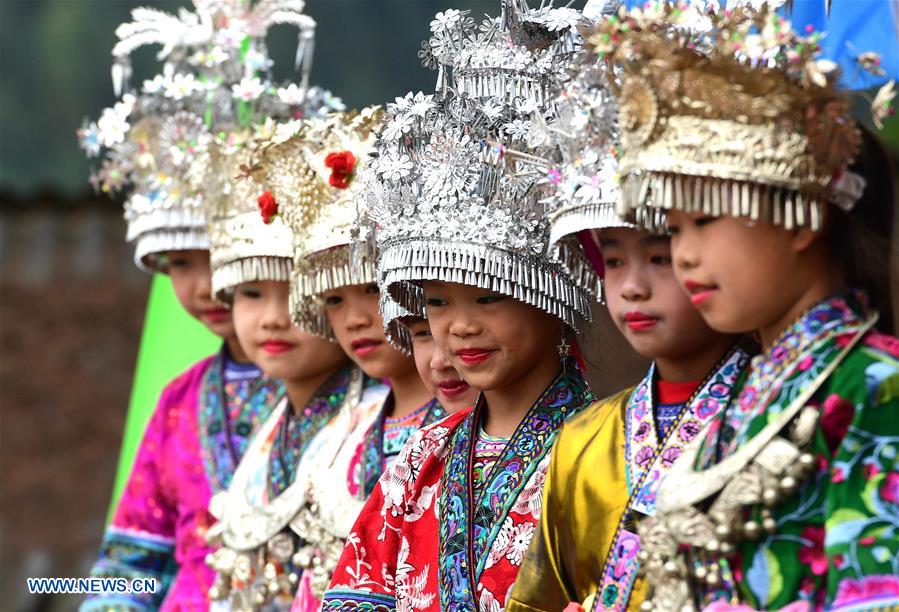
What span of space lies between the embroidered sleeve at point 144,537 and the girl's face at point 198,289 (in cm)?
39

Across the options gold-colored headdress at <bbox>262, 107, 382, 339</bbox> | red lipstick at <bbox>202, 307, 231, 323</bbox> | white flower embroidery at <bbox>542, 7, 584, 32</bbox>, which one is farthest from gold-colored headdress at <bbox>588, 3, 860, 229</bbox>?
red lipstick at <bbox>202, 307, 231, 323</bbox>

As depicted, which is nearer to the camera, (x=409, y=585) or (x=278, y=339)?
(x=409, y=585)

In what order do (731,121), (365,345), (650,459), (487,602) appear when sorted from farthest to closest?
(365,345) < (487,602) < (650,459) < (731,121)

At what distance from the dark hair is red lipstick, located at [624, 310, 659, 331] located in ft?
1.22

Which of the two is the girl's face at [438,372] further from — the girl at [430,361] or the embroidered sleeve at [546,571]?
the embroidered sleeve at [546,571]

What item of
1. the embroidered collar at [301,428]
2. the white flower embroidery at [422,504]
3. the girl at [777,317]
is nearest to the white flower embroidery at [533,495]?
the white flower embroidery at [422,504]

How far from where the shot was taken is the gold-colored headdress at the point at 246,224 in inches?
168

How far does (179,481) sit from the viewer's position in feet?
15.9

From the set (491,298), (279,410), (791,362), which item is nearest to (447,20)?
(491,298)

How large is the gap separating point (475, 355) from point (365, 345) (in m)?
0.74

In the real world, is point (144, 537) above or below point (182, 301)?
below

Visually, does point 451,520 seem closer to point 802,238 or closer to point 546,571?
point 546,571

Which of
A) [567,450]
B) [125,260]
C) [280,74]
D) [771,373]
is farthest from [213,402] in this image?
[125,260]

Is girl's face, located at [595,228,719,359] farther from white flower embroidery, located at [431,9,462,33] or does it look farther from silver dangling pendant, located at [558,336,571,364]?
white flower embroidery, located at [431,9,462,33]
